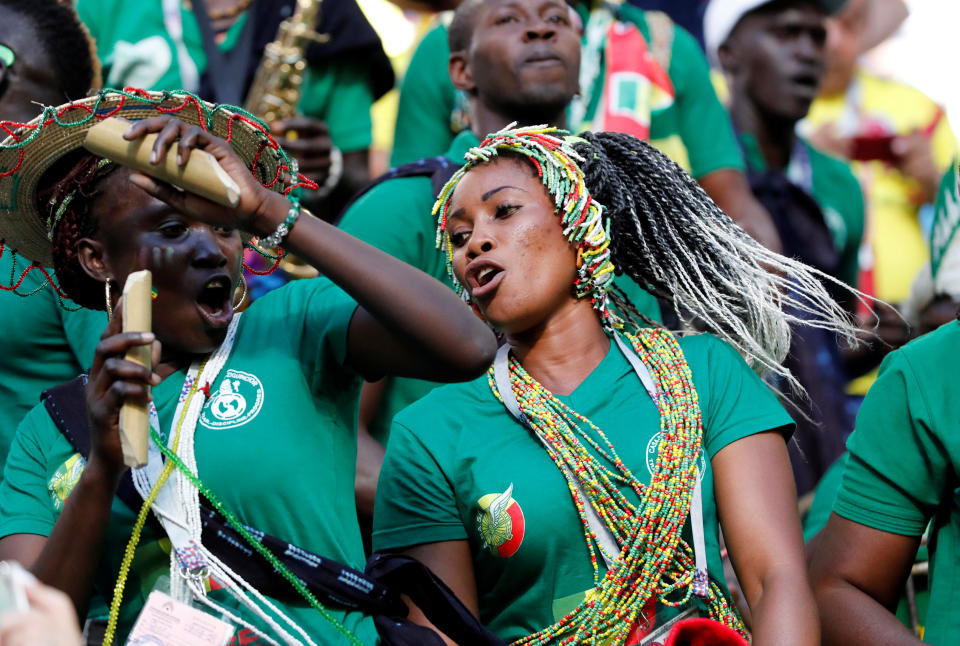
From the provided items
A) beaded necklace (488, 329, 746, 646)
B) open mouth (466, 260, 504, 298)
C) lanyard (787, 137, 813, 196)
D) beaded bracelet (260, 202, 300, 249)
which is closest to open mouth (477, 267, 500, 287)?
open mouth (466, 260, 504, 298)

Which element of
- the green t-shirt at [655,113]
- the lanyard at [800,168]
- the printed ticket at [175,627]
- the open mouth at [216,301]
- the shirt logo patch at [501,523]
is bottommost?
the lanyard at [800,168]

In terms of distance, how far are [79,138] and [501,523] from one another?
3.97 feet

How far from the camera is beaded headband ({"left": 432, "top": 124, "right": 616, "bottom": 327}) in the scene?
372 cm

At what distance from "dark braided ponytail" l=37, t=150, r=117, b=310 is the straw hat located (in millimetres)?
29

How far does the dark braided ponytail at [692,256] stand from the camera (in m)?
3.76

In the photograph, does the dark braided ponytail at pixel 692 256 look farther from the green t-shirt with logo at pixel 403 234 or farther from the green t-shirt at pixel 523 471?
the green t-shirt with logo at pixel 403 234

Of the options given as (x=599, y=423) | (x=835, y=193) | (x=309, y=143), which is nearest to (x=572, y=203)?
(x=599, y=423)

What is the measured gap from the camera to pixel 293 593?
3.04m

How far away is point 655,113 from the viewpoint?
5.55 m

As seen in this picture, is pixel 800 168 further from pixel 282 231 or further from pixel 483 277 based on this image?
pixel 282 231

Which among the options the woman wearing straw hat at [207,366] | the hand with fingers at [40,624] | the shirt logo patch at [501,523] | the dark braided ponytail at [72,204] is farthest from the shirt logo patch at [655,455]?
the hand with fingers at [40,624]

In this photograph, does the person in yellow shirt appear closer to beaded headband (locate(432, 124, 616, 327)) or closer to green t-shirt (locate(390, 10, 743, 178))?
green t-shirt (locate(390, 10, 743, 178))

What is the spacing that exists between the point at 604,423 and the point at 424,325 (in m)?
0.66

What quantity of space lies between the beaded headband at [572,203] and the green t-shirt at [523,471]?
224 millimetres
